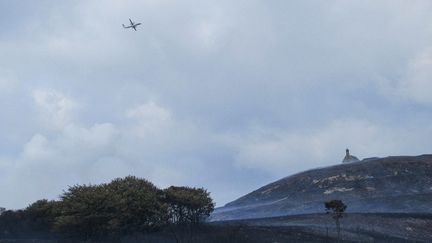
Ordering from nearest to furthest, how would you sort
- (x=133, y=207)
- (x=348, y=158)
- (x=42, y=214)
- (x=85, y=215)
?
(x=85, y=215)
(x=133, y=207)
(x=42, y=214)
(x=348, y=158)

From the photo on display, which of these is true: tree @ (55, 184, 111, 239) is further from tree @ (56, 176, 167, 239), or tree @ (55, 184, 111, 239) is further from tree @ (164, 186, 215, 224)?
tree @ (164, 186, 215, 224)

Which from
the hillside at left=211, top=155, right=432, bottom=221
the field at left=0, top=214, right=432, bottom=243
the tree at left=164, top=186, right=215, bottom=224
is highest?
the hillside at left=211, top=155, right=432, bottom=221

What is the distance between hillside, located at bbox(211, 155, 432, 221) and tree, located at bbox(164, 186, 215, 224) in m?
26.5

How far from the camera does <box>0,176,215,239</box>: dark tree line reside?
68188 millimetres

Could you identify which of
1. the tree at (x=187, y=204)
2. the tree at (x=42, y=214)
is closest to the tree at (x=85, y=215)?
the tree at (x=42, y=214)

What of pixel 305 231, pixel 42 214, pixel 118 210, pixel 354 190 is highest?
pixel 354 190

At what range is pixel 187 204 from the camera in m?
79.4

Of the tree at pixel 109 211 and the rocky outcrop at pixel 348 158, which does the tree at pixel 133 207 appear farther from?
the rocky outcrop at pixel 348 158

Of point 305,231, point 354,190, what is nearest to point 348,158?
point 354,190

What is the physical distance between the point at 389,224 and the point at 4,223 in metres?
43.7

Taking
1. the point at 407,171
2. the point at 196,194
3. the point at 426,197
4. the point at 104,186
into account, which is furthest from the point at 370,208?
the point at 104,186

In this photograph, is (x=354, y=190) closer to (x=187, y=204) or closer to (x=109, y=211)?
(x=187, y=204)

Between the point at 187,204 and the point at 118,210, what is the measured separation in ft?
40.0

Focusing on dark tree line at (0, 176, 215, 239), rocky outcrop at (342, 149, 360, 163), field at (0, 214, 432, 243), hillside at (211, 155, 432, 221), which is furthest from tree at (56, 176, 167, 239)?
rocky outcrop at (342, 149, 360, 163)
